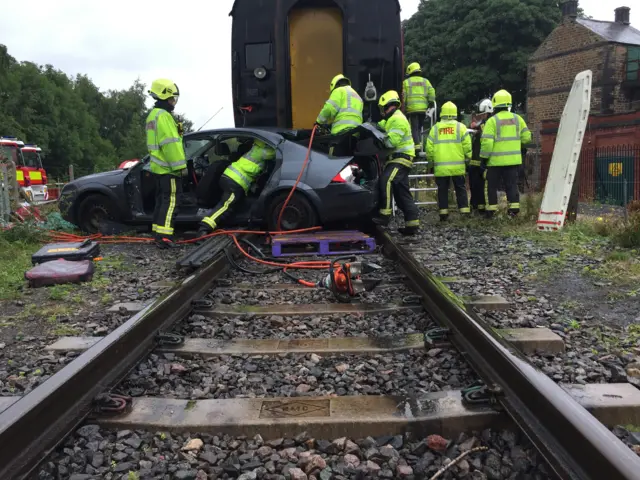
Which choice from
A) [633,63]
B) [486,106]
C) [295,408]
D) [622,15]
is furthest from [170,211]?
[622,15]

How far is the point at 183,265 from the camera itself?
15.4ft

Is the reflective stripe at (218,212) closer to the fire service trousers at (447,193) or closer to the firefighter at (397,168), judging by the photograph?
the firefighter at (397,168)

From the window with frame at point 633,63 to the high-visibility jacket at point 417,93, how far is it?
21.9m

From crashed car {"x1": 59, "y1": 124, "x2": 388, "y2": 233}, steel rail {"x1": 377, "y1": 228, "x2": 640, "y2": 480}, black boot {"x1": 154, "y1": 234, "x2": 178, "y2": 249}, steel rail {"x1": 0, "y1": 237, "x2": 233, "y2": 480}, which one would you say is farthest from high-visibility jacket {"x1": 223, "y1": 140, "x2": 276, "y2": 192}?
steel rail {"x1": 377, "y1": 228, "x2": 640, "y2": 480}

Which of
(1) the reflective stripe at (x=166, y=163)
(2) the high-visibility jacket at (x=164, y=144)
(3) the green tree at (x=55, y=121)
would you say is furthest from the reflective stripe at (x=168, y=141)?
(3) the green tree at (x=55, y=121)

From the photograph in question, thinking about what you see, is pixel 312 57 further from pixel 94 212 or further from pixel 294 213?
pixel 94 212

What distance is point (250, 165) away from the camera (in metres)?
6.53

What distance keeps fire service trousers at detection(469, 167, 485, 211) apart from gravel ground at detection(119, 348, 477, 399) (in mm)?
6915

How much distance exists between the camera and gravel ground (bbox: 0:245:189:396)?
2762mm

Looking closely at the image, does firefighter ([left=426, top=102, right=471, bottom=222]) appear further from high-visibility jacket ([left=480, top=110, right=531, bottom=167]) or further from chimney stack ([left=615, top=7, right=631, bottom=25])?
chimney stack ([left=615, top=7, right=631, bottom=25])

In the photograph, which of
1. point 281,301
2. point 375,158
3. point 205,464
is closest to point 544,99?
point 375,158

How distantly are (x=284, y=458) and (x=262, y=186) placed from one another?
551cm

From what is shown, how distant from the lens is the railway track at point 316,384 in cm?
179

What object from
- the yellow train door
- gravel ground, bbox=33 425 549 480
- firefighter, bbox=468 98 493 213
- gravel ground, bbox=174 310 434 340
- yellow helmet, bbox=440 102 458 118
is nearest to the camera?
gravel ground, bbox=33 425 549 480
